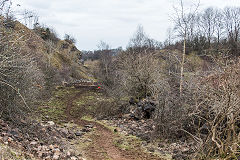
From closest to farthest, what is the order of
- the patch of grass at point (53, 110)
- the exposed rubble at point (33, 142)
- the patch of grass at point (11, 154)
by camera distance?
the patch of grass at point (11, 154) → the exposed rubble at point (33, 142) → the patch of grass at point (53, 110)

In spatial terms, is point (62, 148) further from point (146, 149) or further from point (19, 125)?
point (146, 149)

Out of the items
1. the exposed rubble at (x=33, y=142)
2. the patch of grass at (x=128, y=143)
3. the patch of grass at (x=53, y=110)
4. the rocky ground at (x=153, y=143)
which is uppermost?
the exposed rubble at (x=33, y=142)

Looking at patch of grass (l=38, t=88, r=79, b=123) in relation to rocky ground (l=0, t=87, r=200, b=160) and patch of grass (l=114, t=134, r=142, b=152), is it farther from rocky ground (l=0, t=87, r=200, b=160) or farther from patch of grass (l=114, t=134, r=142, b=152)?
patch of grass (l=114, t=134, r=142, b=152)

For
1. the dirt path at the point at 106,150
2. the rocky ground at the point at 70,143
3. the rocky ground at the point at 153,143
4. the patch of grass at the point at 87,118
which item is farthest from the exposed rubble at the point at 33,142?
the patch of grass at the point at 87,118

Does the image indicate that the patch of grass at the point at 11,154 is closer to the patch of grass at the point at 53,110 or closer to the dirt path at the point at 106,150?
the dirt path at the point at 106,150

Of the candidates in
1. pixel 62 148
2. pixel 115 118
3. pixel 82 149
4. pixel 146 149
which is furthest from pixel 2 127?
pixel 115 118

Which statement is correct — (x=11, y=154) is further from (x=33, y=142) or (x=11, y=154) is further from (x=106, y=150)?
(x=106, y=150)

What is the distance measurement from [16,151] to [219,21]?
3882 cm

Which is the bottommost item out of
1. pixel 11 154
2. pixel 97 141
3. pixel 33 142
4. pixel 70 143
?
pixel 97 141

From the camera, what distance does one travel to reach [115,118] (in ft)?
36.6

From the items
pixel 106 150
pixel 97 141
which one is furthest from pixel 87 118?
pixel 106 150

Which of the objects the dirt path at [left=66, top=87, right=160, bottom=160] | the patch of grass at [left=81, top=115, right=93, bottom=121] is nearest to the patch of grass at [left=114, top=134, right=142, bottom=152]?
the dirt path at [left=66, top=87, right=160, bottom=160]

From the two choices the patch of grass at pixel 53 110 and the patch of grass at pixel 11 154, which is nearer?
the patch of grass at pixel 11 154

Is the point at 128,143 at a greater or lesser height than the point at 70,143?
lesser
